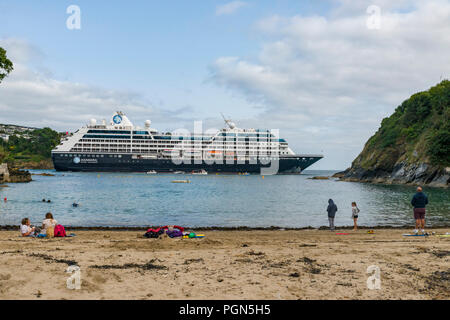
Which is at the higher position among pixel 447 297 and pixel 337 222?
pixel 447 297

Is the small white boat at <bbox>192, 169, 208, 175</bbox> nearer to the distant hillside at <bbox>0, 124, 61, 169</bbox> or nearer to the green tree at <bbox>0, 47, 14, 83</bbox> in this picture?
the green tree at <bbox>0, 47, 14, 83</bbox>

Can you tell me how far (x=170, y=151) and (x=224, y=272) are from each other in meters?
87.7

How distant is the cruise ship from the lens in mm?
88875

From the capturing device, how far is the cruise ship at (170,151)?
292ft

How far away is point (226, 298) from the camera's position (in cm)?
500

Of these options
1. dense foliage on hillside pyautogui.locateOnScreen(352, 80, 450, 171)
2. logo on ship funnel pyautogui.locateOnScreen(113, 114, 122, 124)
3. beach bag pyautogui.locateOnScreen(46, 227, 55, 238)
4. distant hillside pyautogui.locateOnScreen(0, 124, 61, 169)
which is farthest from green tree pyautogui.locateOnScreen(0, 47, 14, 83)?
distant hillside pyautogui.locateOnScreen(0, 124, 61, 169)

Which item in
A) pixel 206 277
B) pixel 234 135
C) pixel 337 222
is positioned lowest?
pixel 337 222

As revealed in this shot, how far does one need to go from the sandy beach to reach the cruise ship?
272ft

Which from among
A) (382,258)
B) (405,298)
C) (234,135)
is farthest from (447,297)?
(234,135)

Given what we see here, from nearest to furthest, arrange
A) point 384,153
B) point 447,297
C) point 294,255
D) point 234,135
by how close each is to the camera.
Answer: point 447,297
point 294,255
point 384,153
point 234,135

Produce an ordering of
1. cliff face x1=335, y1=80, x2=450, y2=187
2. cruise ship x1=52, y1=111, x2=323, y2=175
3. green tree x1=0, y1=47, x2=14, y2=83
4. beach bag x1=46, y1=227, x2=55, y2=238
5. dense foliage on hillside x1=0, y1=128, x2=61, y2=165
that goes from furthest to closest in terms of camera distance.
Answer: dense foliage on hillside x1=0, y1=128, x2=61, y2=165 → cruise ship x1=52, y1=111, x2=323, y2=175 → cliff face x1=335, y1=80, x2=450, y2=187 → green tree x1=0, y1=47, x2=14, y2=83 → beach bag x1=46, y1=227, x2=55, y2=238

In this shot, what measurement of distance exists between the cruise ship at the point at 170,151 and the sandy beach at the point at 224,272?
83.0 m
